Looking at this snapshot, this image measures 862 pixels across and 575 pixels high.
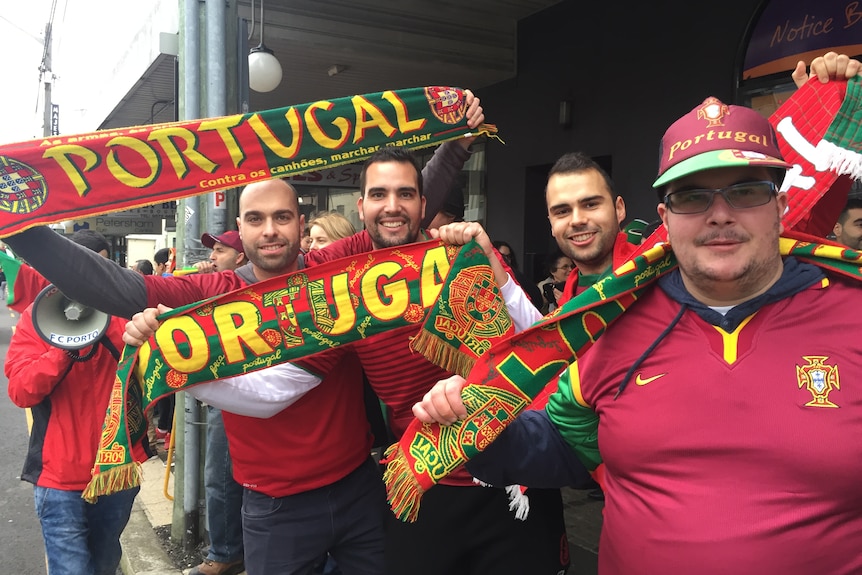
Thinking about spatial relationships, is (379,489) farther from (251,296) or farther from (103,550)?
(103,550)

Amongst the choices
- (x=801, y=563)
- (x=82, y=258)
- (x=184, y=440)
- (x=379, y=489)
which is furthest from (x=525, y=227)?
(x=801, y=563)

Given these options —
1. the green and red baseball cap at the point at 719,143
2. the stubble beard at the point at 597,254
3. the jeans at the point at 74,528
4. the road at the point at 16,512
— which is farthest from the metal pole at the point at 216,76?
the green and red baseball cap at the point at 719,143

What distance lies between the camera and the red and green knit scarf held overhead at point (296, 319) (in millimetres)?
2291

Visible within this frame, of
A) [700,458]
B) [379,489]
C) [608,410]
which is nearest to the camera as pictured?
[700,458]

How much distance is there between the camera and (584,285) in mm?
2615

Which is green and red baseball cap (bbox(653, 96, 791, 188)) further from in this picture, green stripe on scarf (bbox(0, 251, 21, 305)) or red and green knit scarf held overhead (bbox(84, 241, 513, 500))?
green stripe on scarf (bbox(0, 251, 21, 305))

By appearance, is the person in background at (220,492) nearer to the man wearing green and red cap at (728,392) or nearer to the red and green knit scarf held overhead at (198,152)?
the red and green knit scarf held overhead at (198,152)

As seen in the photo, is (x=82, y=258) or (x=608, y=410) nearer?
(x=608, y=410)

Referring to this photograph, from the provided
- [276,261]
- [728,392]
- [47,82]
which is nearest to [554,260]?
[276,261]

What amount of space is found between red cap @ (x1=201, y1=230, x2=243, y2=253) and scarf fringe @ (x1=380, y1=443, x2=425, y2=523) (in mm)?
2549

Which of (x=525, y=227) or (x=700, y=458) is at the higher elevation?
(x=525, y=227)

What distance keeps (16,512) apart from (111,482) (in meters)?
4.06

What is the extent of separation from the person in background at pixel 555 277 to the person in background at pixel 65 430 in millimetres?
4016

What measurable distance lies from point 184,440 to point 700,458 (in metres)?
3.88
